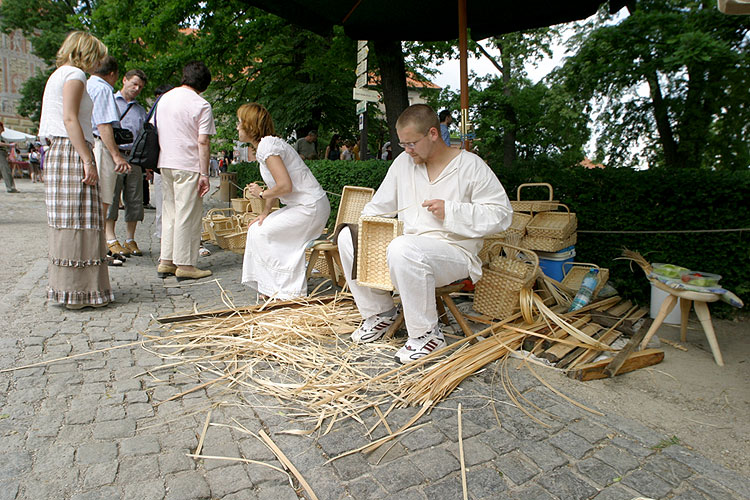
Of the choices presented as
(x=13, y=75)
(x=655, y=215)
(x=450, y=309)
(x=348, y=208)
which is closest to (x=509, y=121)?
(x=655, y=215)

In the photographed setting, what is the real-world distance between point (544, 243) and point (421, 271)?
2093 millimetres

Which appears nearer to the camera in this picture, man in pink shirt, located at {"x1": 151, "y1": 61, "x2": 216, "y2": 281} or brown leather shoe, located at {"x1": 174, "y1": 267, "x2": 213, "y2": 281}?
man in pink shirt, located at {"x1": 151, "y1": 61, "x2": 216, "y2": 281}

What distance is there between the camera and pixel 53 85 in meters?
3.79

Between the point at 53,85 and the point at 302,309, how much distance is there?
2528mm

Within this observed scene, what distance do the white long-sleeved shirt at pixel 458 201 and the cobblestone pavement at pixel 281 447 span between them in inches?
34.3

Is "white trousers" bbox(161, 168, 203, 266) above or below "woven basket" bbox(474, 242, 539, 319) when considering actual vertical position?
above

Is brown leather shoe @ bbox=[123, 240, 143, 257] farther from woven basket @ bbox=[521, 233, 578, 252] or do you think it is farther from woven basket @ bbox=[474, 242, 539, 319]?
woven basket @ bbox=[521, 233, 578, 252]

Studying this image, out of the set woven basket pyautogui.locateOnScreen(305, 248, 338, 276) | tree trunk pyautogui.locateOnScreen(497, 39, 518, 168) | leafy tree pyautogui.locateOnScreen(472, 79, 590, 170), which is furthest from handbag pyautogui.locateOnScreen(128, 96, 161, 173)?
tree trunk pyautogui.locateOnScreen(497, 39, 518, 168)

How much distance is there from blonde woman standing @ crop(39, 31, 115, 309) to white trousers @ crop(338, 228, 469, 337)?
251 centimetres

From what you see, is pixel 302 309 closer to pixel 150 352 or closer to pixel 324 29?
pixel 150 352

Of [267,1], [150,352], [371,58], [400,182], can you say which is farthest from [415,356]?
[371,58]

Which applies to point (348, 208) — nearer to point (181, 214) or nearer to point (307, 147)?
point (181, 214)

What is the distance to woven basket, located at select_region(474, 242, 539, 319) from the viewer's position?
3.80 m

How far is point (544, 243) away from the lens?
15.2ft
